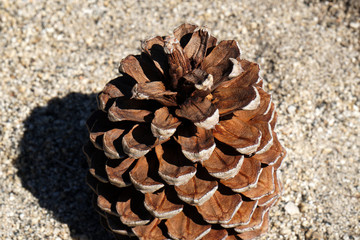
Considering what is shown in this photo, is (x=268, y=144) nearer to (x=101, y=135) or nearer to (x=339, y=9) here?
(x=101, y=135)

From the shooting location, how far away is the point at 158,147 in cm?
169

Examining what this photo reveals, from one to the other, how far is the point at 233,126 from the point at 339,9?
6.31 feet

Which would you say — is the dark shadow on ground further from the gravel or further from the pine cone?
the pine cone

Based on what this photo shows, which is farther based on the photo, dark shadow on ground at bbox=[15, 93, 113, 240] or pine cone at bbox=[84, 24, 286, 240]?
dark shadow on ground at bbox=[15, 93, 113, 240]

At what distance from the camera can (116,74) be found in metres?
2.77

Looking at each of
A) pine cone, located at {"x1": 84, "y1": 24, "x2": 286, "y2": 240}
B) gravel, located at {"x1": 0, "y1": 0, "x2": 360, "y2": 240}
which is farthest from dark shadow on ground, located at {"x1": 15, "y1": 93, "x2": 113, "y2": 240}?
pine cone, located at {"x1": 84, "y1": 24, "x2": 286, "y2": 240}

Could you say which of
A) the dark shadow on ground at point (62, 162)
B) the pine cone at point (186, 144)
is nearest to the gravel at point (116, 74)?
the dark shadow on ground at point (62, 162)

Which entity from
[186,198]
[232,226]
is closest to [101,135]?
[186,198]

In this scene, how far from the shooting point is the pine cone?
1.61m

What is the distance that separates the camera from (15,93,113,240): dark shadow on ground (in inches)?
89.8

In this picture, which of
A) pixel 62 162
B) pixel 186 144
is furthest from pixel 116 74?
pixel 186 144

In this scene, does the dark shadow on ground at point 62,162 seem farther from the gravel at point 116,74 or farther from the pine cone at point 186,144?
the pine cone at point 186,144

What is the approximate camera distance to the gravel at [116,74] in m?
2.27

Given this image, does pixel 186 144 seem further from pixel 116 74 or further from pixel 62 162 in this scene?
pixel 116 74
